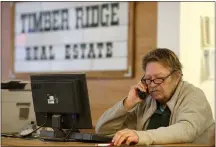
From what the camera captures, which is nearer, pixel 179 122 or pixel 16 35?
pixel 179 122

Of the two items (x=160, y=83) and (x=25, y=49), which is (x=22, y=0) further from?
(x=160, y=83)

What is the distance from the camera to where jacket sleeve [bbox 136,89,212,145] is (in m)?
1.71

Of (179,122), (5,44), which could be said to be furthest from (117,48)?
(179,122)

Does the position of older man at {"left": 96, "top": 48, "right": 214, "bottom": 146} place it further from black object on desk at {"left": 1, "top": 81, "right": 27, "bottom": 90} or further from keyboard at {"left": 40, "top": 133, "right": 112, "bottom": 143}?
black object on desk at {"left": 1, "top": 81, "right": 27, "bottom": 90}

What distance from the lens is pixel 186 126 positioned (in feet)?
5.95

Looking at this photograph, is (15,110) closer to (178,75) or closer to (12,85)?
(12,85)

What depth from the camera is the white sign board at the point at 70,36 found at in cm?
363

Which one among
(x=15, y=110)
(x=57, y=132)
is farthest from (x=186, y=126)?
(x=15, y=110)

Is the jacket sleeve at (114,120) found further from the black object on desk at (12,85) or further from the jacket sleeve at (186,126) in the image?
the black object on desk at (12,85)

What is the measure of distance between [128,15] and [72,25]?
677mm

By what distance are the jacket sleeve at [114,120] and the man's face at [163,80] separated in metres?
0.23

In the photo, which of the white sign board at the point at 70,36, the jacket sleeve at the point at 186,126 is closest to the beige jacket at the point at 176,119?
the jacket sleeve at the point at 186,126

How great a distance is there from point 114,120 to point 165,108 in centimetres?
32

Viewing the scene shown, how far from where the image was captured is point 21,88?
2.66 m
